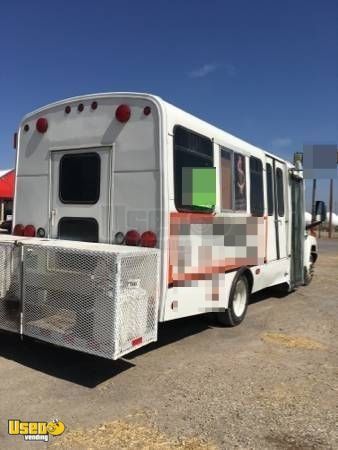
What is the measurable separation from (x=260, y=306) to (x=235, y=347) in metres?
3.02

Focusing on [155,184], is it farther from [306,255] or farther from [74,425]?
[306,255]

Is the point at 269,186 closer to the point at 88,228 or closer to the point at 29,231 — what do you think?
the point at 88,228

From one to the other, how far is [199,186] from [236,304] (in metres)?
2.24

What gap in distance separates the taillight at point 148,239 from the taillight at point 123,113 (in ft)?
4.37

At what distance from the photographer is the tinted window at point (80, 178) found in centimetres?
610

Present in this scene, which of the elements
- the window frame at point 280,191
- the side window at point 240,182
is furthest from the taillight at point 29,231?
the window frame at point 280,191

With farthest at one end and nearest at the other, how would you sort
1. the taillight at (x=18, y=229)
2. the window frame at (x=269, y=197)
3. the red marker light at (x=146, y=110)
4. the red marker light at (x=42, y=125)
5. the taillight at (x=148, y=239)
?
the window frame at (x=269, y=197) < the taillight at (x=18, y=229) < the red marker light at (x=42, y=125) < the red marker light at (x=146, y=110) < the taillight at (x=148, y=239)

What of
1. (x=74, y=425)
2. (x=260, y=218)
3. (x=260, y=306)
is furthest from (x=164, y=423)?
(x=260, y=306)

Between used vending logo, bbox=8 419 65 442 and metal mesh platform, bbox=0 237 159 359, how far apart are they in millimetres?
857

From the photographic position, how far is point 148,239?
18.1ft

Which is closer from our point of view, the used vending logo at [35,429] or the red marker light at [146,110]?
the used vending logo at [35,429]

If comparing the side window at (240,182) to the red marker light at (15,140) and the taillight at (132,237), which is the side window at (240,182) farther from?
the red marker light at (15,140)

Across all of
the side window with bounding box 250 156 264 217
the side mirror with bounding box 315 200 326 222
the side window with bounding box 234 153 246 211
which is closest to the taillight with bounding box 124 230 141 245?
the side window with bounding box 234 153 246 211

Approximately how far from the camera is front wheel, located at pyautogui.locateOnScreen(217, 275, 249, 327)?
714cm
